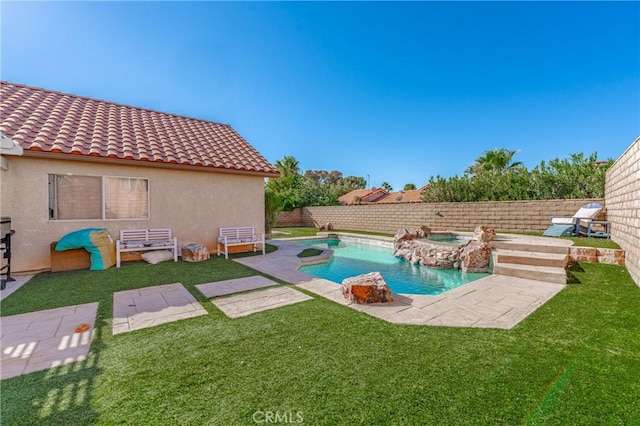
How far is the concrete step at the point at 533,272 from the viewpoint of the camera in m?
5.38

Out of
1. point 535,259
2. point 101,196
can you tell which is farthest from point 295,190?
point 535,259

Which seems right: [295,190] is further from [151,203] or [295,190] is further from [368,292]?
[368,292]

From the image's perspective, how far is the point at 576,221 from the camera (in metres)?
9.92

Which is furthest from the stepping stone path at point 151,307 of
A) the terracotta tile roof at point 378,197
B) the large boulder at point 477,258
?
the terracotta tile roof at point 378,197

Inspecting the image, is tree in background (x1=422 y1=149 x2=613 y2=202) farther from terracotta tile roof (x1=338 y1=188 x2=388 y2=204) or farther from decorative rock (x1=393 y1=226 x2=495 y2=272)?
terracotta tile roof (x1=338 y1=188 x2=388 y2=204)

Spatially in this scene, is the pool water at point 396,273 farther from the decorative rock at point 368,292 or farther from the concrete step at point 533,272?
the decorative rock at point 368,292

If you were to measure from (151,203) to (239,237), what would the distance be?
282 cm

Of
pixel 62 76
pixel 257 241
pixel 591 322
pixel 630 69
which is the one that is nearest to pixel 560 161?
pixel 630 69

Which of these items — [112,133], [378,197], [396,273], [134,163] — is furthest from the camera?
[378,197]

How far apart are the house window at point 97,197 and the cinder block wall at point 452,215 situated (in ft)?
44.7

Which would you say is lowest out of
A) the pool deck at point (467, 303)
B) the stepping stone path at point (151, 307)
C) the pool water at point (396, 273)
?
the pool water at point (396, 273)

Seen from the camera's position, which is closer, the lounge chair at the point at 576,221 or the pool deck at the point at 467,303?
the pool deck at the point at 467,303

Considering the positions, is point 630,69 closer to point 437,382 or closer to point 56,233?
point 437,382

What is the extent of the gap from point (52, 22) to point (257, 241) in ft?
28.2
